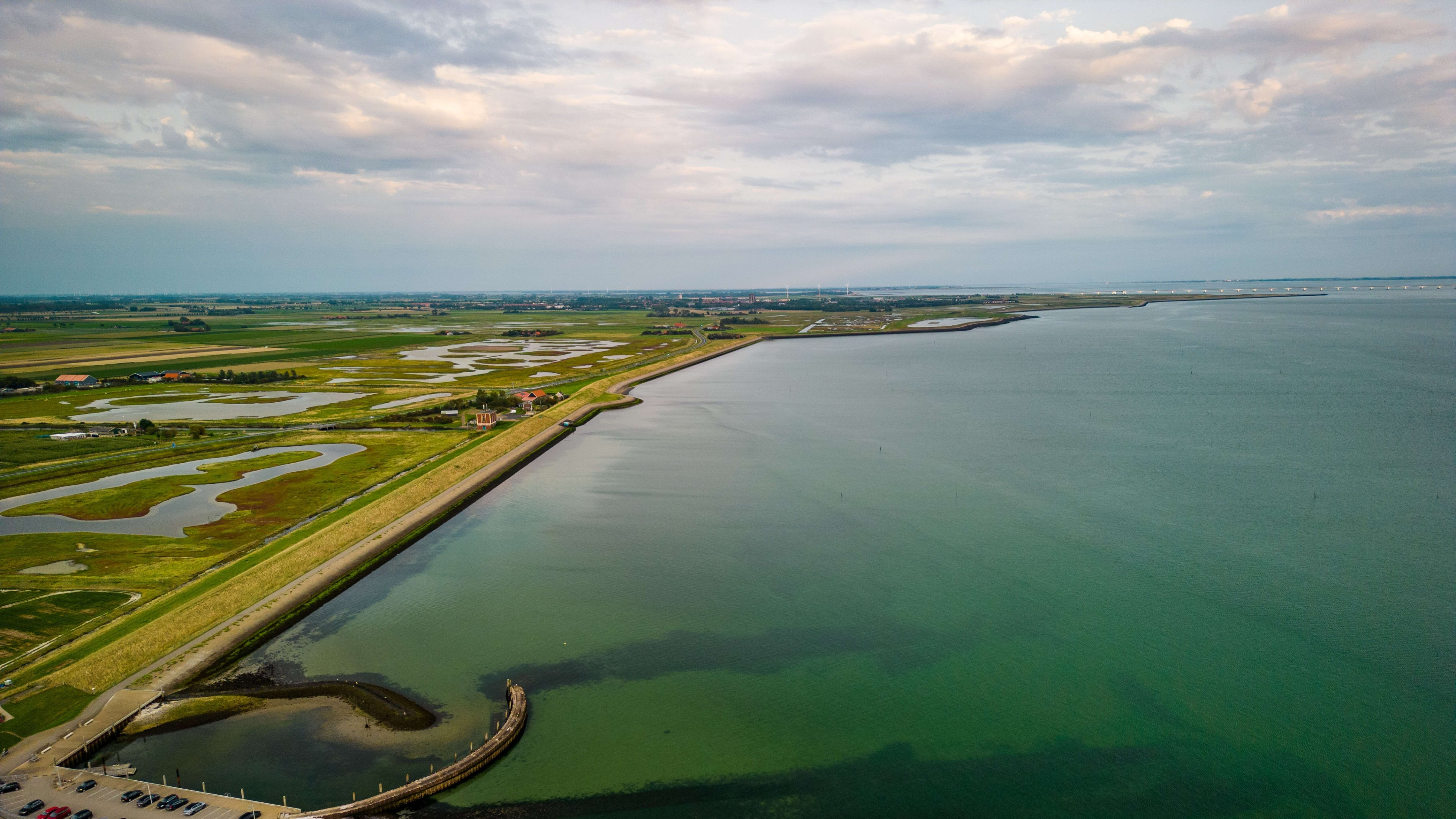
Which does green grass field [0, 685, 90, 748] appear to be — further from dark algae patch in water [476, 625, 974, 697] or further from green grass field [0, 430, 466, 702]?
dark algae patch in water [476, 625, 974, 697]

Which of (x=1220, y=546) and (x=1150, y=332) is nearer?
(x=1220, y=546)

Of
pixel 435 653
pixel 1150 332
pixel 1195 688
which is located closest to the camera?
pixel 1195 688

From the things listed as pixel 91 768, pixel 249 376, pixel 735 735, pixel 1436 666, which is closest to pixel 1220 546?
pixel 1436 666

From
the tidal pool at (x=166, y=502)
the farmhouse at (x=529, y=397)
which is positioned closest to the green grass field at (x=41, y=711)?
the tidal pool at (x=166, y=502)

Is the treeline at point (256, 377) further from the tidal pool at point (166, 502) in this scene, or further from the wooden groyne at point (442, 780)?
the wooden groyne at point (442, 780)

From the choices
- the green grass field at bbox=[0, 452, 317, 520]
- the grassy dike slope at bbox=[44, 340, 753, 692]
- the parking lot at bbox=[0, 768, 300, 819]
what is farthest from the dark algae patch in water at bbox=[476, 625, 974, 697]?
the green grass field at bbox=[0, 452, 317, 520]

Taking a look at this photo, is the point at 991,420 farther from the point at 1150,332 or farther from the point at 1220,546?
the point at 1150,332
